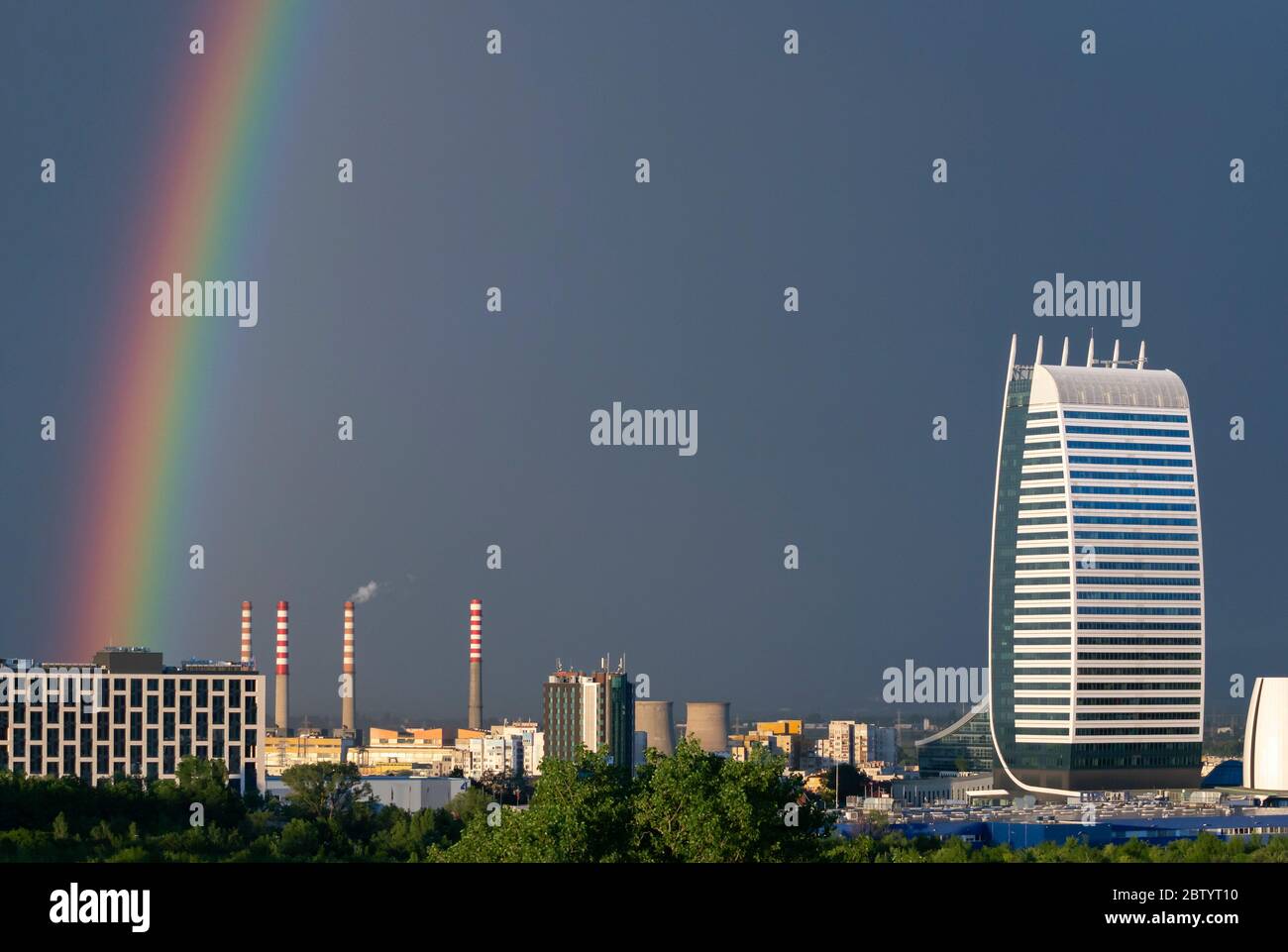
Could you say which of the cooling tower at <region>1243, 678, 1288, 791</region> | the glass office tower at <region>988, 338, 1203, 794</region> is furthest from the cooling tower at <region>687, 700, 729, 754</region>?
the cooling tower at <region>1243, 678, 1288, 791</region>

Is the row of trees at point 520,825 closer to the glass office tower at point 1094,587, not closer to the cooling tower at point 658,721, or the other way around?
the cooling tower at point 658,721

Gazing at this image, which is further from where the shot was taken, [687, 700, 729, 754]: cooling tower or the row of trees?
[687, 700, 729, 754]: cooling tower

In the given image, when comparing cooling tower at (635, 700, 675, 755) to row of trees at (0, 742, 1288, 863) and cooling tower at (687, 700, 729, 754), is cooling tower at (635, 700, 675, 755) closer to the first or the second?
cooling tower at (687, 700, 729, 754)

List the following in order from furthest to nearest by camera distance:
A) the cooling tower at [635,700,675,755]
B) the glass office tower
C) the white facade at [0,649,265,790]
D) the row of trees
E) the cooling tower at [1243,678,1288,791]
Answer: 1. the cooling tower at [635,700,675,755]
2. the glass office tower
3. the cooling tower at [1243,678,1288,791]
4. the white facade at [0,649,265,790]
5. the row of trees

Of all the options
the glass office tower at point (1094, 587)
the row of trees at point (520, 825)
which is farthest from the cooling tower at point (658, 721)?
the row of trees at point (520, 825)

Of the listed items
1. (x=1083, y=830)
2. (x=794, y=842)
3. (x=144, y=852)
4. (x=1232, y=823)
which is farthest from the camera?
(x=1232, y=823)
